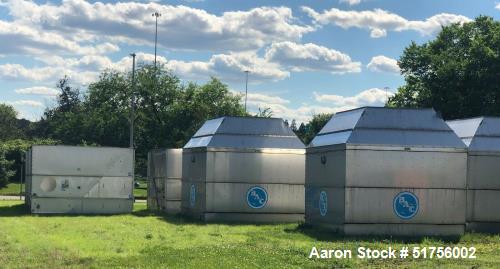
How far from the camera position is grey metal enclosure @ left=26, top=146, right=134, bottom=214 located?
98.7 ft

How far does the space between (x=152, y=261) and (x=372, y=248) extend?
5927 mm

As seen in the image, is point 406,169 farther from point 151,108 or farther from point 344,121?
point 151,108

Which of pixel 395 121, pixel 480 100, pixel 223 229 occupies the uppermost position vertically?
pixel 480 100

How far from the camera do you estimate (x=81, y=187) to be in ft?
100

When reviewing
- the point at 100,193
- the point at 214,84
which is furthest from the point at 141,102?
the point at 100,193

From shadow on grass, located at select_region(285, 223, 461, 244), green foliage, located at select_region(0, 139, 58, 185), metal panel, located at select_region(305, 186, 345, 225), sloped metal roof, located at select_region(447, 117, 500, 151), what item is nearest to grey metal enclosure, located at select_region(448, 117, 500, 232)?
sloped metal roof, located at select_region(447, 117, 500, 151)

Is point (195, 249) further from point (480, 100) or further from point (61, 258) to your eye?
point (480, 100)

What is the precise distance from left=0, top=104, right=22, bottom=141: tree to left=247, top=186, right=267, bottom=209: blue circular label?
81.3 meters

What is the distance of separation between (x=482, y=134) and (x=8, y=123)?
346 ft

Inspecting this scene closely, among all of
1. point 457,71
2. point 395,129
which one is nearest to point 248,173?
point 395,129

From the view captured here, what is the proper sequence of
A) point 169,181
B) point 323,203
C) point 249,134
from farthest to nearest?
point 169,181 → point 249,134 → point 323,203

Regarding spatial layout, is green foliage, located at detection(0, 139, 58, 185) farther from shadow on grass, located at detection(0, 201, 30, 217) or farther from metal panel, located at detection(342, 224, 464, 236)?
metal panel, located at detection(342, 224, 464, 236)

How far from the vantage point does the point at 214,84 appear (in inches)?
2450

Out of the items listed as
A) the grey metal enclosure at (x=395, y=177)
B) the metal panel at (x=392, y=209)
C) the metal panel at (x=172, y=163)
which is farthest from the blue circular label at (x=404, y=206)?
the metal panel at (x=172, y=163)
